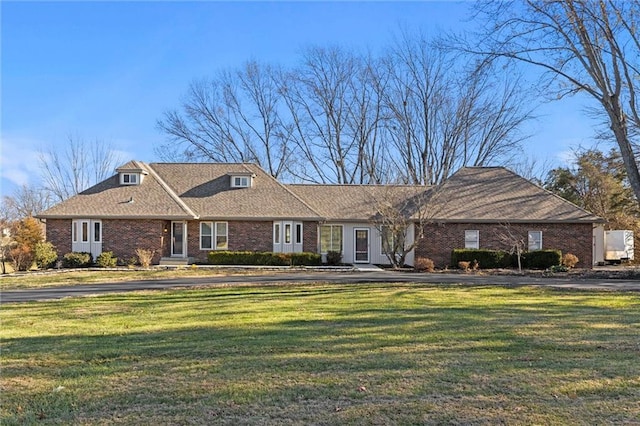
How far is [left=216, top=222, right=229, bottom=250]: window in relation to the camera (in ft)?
93.6

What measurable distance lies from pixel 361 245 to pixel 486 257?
A: 7.57 m

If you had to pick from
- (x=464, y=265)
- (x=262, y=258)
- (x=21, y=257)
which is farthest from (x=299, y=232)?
(x=21, y=257)

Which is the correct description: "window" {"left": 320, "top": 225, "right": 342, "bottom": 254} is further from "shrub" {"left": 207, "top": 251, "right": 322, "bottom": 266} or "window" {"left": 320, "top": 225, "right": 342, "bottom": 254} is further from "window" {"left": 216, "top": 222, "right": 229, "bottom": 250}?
"window" {"left": 216, "top": 222, "right": 229, "bottom": 250}

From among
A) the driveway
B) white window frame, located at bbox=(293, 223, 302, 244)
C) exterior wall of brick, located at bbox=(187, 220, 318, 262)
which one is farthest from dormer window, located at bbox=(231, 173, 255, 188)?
the driveway

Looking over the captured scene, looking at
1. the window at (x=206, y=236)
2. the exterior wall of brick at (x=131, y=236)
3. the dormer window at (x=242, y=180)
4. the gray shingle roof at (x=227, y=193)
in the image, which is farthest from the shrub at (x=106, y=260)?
the dormer window at (x=242, y=180)

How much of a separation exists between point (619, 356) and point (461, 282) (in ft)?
39.1

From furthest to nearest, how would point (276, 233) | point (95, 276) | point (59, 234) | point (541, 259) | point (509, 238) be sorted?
point (276, 233), point (59, 234), point (509, 238), point (541, 259), point (95, 276)

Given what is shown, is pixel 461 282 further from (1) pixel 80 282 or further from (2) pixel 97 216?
(2) pixel 97 216

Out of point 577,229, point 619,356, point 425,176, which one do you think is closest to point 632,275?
point 577,229

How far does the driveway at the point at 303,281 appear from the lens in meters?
15.2

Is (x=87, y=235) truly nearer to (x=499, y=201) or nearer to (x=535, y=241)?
(x=499, y=201)

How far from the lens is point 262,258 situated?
26547mm

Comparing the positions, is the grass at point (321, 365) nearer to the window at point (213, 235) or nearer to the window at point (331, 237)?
the window at point (213, 235)

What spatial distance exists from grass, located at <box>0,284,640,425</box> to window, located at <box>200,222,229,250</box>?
17.4 meters
